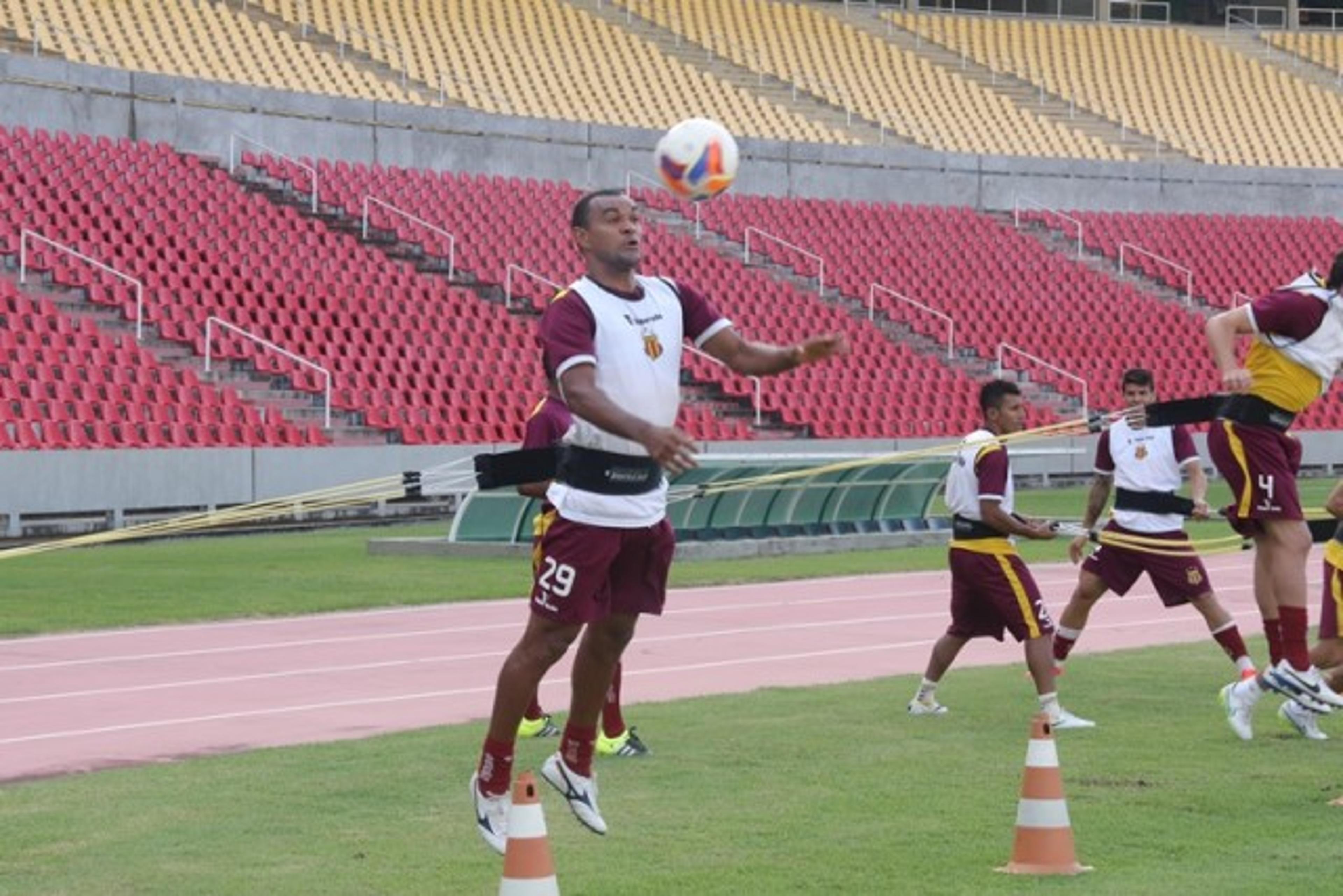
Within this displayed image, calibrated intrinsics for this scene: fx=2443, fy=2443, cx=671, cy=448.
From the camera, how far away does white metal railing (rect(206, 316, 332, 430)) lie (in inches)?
1276

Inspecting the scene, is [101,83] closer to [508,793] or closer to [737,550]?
[737,550]

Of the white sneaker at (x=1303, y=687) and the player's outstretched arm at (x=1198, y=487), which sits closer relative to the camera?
the white sneaker at (x=1303, y=687)

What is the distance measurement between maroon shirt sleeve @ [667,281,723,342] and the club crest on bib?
253mm

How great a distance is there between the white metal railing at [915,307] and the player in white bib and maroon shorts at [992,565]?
3048 cm

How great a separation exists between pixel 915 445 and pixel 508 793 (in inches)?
1182

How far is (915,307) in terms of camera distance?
148 feet

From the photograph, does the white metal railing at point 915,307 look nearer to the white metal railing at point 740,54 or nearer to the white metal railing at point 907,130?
the white metal railing at point 907,130

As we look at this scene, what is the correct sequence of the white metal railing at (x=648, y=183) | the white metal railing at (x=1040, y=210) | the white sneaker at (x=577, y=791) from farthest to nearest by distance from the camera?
1. the white metal railing at (x=1040, y=210)
2. the white metal railing at (x=648, y=183)
3. the white sneaker at (x=577, y=791)

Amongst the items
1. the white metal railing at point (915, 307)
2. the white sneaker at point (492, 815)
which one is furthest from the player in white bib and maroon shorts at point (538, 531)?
the white metal railing at point (915, 307)

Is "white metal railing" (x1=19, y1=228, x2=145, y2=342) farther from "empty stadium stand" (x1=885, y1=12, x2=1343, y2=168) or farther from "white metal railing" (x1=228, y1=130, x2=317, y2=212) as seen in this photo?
"empty stadium stand" (x1=885, y1=12, x2=1343, y2=168)

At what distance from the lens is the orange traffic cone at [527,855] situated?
708cm

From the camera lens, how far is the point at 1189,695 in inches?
575

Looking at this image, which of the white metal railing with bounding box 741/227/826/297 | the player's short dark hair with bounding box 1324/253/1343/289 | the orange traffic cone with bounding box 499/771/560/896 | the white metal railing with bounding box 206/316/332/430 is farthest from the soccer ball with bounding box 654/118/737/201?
the white metal railing with bounding box 741/227/826/297

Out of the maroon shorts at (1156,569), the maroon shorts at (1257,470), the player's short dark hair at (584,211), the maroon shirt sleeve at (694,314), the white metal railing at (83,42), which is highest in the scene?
the white metal railing at (83,42)
